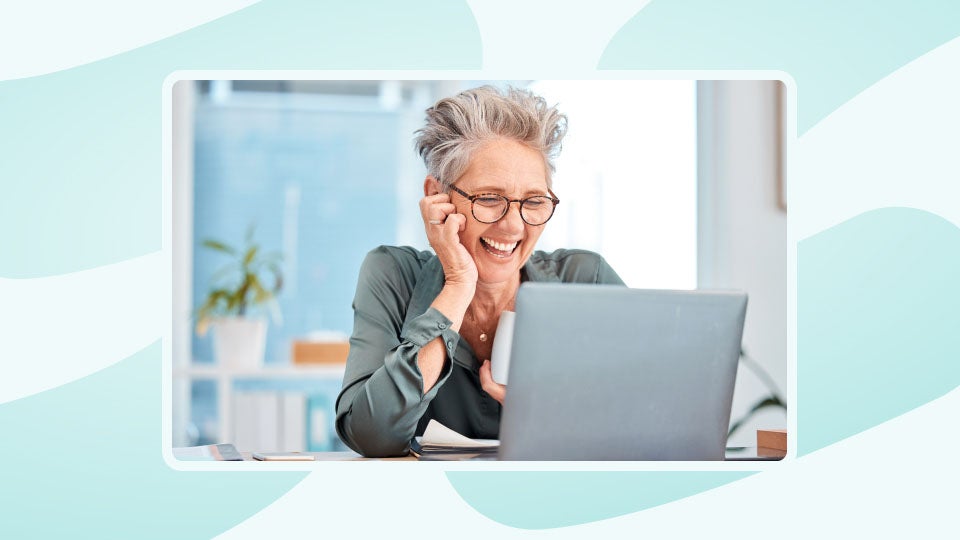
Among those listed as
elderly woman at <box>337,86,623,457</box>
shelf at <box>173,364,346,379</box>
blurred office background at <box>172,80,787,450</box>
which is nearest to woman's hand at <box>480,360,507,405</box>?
elderly woman at <box>337,86,623,457</box>

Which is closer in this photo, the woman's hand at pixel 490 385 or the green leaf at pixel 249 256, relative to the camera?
the woman's hand at pixel 490 385

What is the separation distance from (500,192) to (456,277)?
0.64 ft

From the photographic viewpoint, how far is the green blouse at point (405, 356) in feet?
4.85

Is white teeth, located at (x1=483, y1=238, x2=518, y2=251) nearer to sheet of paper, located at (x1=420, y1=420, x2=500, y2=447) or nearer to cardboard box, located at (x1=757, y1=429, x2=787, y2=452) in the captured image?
sheet of paper, located at (x1=420, y1=420, x2=500, y2=447)

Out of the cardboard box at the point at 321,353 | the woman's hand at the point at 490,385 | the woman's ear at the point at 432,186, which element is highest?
the woman's ear at the point at 432,186

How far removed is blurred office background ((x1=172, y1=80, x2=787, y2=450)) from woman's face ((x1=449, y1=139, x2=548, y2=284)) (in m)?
1.65

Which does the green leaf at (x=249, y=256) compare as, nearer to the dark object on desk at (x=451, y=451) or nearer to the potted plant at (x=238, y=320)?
the potted plant at (x=238, y=320)

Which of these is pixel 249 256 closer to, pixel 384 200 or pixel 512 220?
pixel 384 200

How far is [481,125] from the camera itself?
1.69m

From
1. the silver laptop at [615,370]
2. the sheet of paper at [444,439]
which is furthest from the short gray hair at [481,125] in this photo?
the silver laptop at [615,370]

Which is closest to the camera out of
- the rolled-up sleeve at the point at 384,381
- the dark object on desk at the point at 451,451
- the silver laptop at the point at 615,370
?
the silver laptop at the point at 615,370

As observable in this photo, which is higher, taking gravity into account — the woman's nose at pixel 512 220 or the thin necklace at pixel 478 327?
the woman's nose at pixel 512 220

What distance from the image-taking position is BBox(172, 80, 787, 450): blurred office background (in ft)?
12.0
